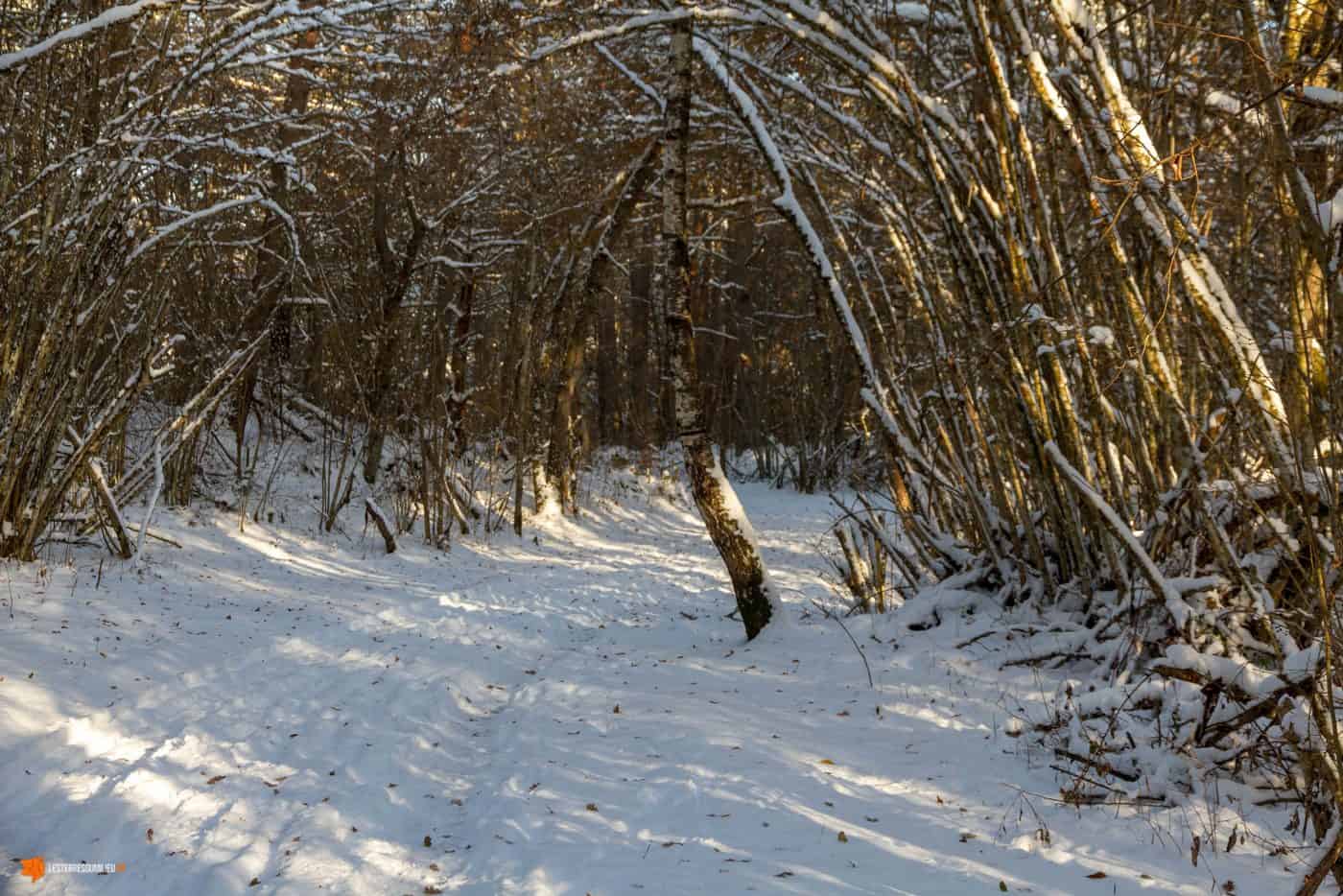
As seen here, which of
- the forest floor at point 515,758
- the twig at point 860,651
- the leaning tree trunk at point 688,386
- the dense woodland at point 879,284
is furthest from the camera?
the leaning tree trunk at point 688,386

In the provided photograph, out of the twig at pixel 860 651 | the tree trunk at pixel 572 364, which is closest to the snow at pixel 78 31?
the twig at pixel 860 651

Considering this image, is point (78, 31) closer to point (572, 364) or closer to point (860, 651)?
point (860, 651)

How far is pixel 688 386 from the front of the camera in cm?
652

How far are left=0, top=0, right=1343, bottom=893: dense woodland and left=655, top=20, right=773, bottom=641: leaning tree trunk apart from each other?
3 cm

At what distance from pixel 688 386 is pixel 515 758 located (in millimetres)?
3094

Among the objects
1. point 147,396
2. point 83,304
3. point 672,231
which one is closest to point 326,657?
point 83,304

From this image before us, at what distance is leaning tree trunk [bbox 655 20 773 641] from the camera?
6.57 meters

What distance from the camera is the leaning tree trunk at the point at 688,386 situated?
6570mm

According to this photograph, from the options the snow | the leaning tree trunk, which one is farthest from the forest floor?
the snow

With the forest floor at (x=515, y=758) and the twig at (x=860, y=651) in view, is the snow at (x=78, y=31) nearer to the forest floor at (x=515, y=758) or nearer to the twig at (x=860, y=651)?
the forest floor at (x=515, y=758)

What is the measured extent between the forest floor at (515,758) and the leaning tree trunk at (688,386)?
17.8 inches

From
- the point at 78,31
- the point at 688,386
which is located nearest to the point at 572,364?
the point at 688,386

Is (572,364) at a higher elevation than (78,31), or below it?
below

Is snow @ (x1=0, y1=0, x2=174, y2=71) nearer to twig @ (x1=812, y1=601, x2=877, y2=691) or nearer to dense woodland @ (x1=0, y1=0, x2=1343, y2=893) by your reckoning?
dense woodland @ (x1=0, y1=0, x2=1343, y2=893)
